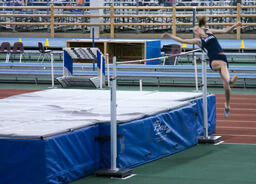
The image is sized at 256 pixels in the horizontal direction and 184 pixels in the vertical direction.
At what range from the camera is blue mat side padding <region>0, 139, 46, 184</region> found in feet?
21.5

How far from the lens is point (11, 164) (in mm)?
6676

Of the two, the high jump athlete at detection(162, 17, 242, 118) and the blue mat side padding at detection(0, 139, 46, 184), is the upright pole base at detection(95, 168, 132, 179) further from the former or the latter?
the high jump athlete at detection(162, 17, 242, 118)

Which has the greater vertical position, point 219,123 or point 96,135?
point 96,135

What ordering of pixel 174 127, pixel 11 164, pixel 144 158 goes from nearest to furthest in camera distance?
pixel 11 164, pixel 144 158, pixel 174 127

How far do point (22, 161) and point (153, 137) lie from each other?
233 cm

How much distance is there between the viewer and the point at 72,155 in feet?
23.4

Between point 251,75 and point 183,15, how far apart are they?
9305 millimetres

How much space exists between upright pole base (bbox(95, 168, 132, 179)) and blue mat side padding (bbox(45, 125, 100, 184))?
15 centimetres

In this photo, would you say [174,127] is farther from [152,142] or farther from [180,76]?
[180,76]

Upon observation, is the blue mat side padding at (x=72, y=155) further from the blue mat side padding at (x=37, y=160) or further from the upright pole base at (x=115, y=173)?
the upright pole base at (x=115, y=173)

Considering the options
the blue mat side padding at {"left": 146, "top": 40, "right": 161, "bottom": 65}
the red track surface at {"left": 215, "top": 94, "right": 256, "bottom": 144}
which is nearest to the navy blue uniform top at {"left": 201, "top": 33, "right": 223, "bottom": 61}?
the red track surface at {"left": 215, "top": 94, "right": 256, "bottom": 144}

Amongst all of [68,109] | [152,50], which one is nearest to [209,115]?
[68,109]

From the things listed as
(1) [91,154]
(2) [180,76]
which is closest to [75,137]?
(1) [91,154]

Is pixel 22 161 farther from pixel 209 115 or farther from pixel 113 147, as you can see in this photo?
pixel 209 115
